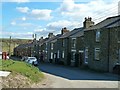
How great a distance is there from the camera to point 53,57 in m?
68.1

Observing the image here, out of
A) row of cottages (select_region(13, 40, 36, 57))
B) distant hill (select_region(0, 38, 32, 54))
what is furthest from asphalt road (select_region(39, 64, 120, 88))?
distant hill (select_region(0, 38, 32, 54))

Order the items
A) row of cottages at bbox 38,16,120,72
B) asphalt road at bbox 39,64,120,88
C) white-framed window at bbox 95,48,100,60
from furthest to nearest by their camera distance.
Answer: white-framed window at bbox 95,48,100,60, row of cottages at bbox 38,16,120,72, asphalt road at bbox 39,64,120,88

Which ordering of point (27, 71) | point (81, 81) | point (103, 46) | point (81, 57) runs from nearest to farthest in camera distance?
1. point (81, 81)
2. point (27, 71)
3. point (103, 46)
4. point (81, 57)

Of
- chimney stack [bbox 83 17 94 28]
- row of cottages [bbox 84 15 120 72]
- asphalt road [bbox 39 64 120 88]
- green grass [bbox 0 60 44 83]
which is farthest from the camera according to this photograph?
chimney stack [bbox 83 17 94 28]

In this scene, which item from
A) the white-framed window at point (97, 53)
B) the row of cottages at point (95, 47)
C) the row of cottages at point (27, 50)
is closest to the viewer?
the row of cottages at point (95, 47)

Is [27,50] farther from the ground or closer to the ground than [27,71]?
farther from the ground

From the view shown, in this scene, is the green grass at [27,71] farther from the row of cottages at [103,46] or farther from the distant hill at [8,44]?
the distant hill at [8,44]

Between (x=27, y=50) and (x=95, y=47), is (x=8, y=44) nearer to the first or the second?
(x=27, y=50)

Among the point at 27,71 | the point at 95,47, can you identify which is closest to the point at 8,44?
the point at 95,47

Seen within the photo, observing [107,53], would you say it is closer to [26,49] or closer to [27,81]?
[27,81]

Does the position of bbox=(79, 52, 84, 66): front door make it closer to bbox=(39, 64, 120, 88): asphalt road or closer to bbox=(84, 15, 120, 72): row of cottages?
bbox=(84, 15, 120, 72): row of cottages

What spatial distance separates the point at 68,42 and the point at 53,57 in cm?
1235

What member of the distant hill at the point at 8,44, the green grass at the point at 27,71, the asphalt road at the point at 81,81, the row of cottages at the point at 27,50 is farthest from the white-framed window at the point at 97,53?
the distant hill at the point at 8,44

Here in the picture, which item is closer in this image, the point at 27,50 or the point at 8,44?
the point at 27,50
